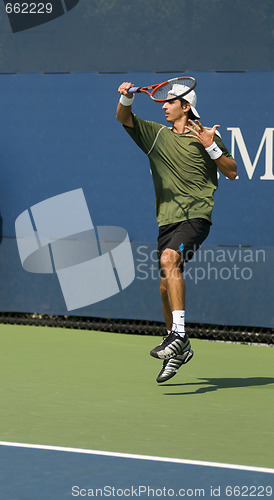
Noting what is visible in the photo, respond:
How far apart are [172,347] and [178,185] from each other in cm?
103

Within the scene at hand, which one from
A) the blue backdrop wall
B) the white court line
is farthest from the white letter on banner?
the white court line

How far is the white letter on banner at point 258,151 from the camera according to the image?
25.2 ft

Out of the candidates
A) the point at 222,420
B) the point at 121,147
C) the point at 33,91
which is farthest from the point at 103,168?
the point at 222,420

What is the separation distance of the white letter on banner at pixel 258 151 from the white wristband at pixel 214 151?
1.60 m

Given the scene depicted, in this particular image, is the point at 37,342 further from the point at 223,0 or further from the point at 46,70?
the point at 223,0

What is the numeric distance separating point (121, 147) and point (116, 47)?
790mm

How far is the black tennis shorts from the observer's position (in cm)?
620

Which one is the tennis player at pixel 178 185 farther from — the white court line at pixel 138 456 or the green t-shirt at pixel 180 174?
the white court line at pixel 138 456

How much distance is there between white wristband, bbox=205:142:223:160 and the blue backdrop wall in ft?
5.30

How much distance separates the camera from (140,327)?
8250 millimetres

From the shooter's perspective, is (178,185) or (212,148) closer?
(212,148)

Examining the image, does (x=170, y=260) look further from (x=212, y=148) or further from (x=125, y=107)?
(x=125, y=107)

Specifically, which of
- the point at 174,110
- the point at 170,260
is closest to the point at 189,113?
Result: the point at 174,110

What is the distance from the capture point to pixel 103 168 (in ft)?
26.9
